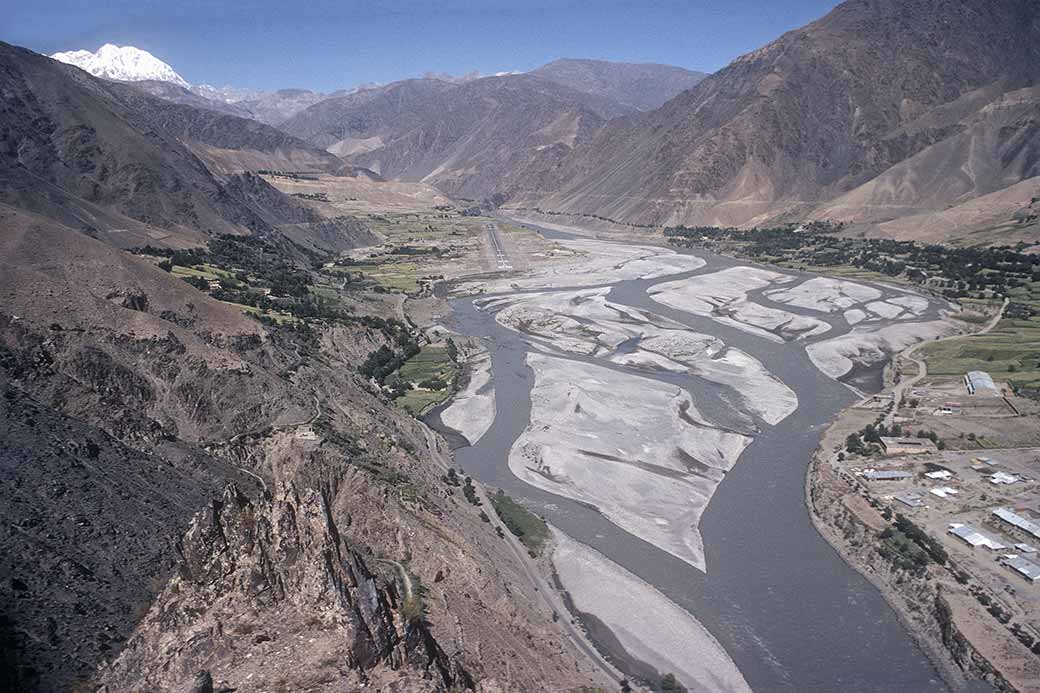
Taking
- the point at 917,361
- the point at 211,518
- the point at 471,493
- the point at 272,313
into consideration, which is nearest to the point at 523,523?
the point at 471,493

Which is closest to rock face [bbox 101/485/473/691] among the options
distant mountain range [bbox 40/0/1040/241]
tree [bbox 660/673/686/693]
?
tree [bbox 660/673/686/693]

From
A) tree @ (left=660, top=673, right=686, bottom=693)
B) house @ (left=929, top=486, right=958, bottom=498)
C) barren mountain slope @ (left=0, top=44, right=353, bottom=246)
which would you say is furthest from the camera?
barren mountain slope @ (left=0, top=44, right=353, bottom=246)

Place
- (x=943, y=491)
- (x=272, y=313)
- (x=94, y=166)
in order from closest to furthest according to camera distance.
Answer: (x=943, y=491), (x=272, y=313), (x=94, y=166)

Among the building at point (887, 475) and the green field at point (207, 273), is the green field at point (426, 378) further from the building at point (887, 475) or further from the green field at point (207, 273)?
the building at point (887, 475)

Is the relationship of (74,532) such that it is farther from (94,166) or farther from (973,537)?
(94,166)

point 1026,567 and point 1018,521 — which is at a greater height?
point 1018,521

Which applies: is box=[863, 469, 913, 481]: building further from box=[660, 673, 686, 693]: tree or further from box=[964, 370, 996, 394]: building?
box=[660, 673, 686, 693]: tree
